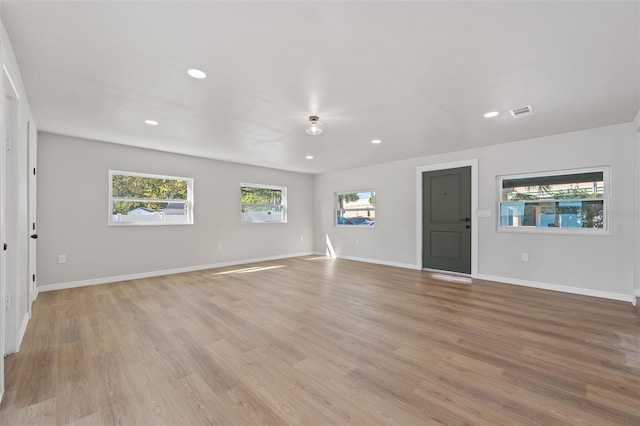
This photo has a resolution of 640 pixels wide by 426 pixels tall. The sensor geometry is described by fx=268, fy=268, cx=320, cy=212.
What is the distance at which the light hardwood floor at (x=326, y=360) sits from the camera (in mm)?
1549

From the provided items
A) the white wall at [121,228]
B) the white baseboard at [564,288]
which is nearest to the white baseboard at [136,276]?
the white wall at [121,228]

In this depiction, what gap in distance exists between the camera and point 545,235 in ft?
13.6

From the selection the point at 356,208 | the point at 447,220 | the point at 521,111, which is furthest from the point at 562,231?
the point at 356,208

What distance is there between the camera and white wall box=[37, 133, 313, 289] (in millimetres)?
4059

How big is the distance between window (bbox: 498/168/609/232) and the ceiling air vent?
1598mm

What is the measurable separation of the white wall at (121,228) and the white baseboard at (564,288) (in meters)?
4.87

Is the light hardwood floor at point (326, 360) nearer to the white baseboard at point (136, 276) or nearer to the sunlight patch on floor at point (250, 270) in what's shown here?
the white baseboard at point (136, 276)

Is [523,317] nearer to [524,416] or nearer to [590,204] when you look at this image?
[524,416]

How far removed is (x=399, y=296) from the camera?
3742mm

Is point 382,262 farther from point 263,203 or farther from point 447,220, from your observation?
point 263,203

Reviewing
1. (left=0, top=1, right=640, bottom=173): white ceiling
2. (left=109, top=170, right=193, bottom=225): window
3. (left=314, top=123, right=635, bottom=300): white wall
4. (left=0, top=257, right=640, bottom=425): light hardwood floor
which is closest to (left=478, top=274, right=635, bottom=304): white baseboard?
(left=314, top=123, right=635, bottom=300): white wall

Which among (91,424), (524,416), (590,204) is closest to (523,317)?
(524,416)

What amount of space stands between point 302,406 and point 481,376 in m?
1.27

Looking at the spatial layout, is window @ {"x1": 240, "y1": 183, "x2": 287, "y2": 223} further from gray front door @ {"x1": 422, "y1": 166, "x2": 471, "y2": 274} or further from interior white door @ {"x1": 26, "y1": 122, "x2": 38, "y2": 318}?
gray front door @ {"x1": 422, "y1": 166, "x2": 471, "y2": 274}
